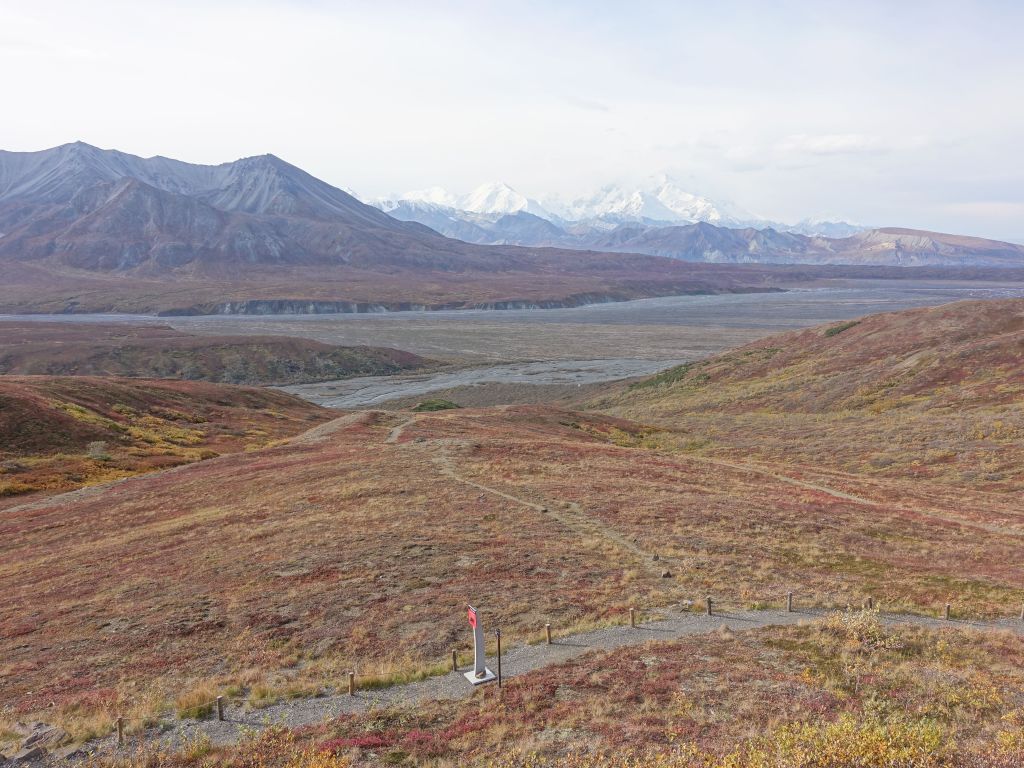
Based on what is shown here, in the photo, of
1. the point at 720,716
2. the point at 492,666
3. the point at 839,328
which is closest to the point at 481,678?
the point at 492,666

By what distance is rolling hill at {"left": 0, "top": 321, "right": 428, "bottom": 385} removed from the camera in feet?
461

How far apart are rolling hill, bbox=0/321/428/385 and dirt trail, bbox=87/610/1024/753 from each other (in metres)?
136

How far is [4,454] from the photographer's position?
52.5 meters

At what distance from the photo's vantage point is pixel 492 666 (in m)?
17.2

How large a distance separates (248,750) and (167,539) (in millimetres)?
21447

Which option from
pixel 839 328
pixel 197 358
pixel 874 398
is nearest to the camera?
pixel 874 398

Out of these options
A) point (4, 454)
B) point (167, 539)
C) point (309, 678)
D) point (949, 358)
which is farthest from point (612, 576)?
point (949, 358)

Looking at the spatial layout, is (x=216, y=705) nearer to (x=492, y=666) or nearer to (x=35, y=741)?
(x=35, y=741)

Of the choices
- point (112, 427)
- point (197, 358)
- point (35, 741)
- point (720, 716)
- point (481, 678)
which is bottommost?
point (197, 358)

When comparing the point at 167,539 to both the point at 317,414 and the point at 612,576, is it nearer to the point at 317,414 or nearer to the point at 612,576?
the point at 612,576

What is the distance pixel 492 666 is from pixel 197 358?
152m

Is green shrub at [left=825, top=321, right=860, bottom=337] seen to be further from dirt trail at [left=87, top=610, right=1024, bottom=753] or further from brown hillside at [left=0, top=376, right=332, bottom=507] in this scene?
dirt trail at [left=87, top=610, right=1024, bottom=753]

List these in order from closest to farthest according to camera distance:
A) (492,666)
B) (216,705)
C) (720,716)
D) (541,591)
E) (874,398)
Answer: (720,716) → (216,705) → (492,666) → (541,591) → (874,398)

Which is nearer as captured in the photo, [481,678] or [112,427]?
[481,678]
